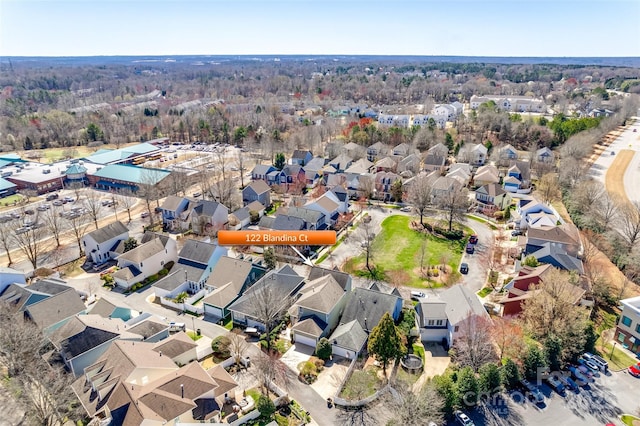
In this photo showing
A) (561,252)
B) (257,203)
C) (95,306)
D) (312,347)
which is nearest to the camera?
(312,347)

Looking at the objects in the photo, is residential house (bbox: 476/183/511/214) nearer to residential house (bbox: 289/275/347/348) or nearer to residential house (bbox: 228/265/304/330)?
residential house (bbox: 289/275/347/348)

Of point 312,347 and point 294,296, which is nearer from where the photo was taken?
point 312,347

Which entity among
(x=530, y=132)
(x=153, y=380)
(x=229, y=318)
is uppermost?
(x=530, y=132)


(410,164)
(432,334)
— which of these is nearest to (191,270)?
(432,334)

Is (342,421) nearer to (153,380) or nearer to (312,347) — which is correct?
(312,347)

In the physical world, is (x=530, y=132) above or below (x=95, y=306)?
above

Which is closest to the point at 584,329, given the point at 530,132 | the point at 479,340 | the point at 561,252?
the point at 479,340
